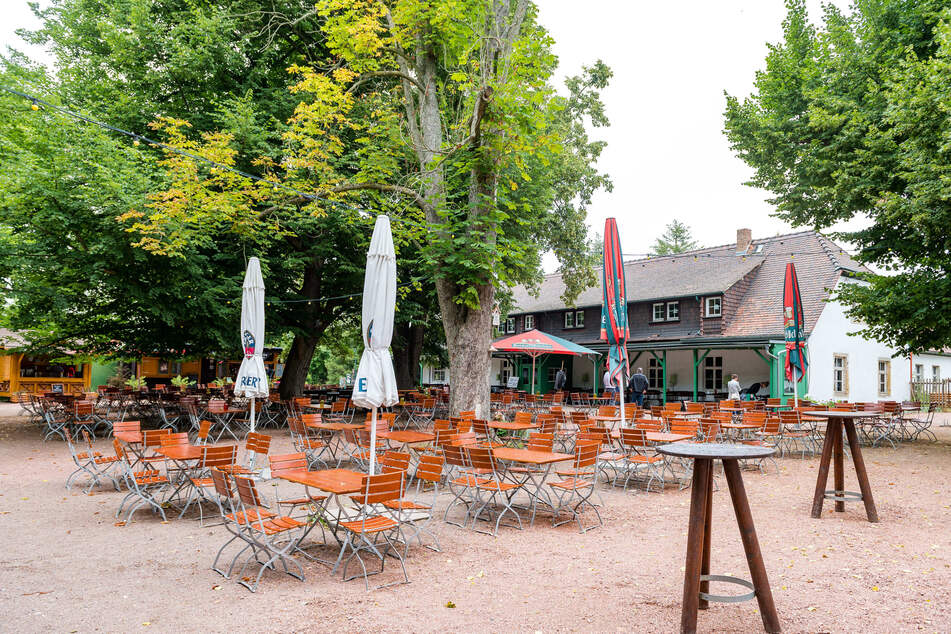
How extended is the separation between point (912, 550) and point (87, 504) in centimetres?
914

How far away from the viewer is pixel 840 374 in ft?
76.5

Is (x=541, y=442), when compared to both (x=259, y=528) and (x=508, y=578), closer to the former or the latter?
(x=508, y=578)

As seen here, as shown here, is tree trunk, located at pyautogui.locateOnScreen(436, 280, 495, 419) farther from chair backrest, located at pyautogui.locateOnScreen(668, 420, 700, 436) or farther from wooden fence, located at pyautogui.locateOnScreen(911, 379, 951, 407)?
wooden fence, located at pyautogui.locateOnScreen(911, 379, 951, 407)

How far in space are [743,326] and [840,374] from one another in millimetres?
4428

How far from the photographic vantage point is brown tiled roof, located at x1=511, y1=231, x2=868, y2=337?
22.5 metres

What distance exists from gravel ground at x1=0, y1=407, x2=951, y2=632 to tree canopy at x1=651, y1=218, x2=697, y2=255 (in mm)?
61799

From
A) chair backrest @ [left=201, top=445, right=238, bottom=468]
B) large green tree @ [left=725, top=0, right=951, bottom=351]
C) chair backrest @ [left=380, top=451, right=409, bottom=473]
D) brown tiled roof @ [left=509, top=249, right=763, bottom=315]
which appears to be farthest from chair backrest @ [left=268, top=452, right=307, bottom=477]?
brown tiled roof @ [left=509, top=249, right=763, bottom=315]

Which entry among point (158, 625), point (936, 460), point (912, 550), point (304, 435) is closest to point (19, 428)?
point (304, 435)

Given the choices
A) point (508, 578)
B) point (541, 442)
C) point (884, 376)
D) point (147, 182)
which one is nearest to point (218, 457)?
point (508, 578)

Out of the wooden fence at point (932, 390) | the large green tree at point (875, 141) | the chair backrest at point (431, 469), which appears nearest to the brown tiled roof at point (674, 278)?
the large green tree at point (875, 141)

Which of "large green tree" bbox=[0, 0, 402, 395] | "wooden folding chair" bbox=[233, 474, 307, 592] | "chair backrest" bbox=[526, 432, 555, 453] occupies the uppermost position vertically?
"large green tree" bbox=[0, 0, 402, 395]

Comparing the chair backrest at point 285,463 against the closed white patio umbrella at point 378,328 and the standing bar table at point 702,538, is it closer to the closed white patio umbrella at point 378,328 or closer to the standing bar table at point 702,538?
the closed white patio umbrella at point 378,328

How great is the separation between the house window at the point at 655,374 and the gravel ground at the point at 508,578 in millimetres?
19098

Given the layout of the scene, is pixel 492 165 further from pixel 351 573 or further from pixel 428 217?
pixel 351 573
